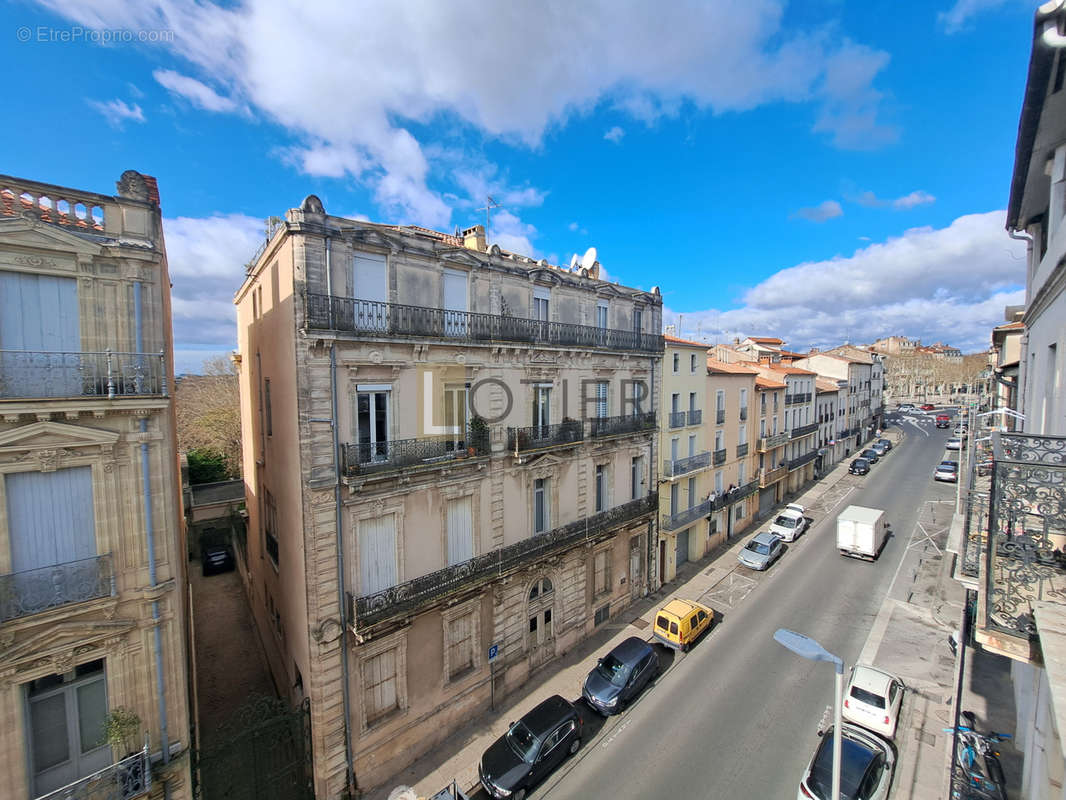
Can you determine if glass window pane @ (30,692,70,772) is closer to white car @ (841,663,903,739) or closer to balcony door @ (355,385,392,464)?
balcony door @ (355,385,392,464)

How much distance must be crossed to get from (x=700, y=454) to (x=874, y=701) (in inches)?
517

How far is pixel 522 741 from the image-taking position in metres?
12.6

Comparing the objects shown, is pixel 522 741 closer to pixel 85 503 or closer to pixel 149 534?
pixel 149 534

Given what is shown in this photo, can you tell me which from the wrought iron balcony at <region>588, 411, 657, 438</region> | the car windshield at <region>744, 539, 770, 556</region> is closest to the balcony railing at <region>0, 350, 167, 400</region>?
the wrought iron balcony at <region>588, 411, 657, 438</region>

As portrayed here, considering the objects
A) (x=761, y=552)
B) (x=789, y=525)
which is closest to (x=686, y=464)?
(x=761, y=552)

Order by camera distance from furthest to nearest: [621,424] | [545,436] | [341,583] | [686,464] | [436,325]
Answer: [686,464] < [621,424] < [545,436] < [436,325] < [341,583]

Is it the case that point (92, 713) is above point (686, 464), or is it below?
below

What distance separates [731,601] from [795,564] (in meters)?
6.57

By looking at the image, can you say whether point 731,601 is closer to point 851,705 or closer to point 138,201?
point 851,705

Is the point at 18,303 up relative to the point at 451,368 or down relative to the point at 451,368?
up

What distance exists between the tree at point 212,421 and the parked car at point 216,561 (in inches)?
278

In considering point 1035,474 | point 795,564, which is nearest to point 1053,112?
point 1035,474

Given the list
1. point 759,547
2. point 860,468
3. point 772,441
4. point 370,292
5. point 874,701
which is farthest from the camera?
point 860,468

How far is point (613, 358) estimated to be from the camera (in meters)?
19.2
